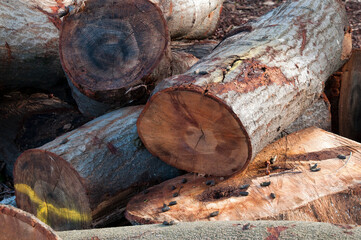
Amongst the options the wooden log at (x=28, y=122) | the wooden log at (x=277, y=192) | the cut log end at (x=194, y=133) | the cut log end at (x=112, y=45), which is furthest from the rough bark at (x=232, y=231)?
the wooden log at (x=28, y=122)

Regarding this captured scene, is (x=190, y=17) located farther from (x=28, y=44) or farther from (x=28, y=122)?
(x=28, y=122)

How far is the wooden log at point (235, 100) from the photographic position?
102 inches

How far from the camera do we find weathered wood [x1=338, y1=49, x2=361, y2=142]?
3926 millimetres

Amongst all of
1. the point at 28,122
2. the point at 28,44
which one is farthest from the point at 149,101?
the point at 28,122

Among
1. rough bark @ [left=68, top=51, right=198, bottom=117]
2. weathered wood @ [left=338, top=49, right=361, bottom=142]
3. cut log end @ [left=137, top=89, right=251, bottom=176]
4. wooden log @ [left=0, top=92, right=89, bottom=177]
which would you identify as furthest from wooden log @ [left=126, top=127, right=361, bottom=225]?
wooden log @ [left=0, top=92, right=89, bottom=177]

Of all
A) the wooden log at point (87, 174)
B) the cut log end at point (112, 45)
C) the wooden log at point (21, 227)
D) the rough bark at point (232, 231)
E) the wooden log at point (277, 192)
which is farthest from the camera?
the cut log end at point (112, 45)

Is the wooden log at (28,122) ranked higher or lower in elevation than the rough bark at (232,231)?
lower

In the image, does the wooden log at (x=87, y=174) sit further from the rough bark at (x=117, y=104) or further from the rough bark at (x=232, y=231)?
the rough bark at (x=232, y=231)

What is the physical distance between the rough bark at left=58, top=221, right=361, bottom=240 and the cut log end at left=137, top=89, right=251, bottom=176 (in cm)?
69

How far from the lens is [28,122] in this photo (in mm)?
4051

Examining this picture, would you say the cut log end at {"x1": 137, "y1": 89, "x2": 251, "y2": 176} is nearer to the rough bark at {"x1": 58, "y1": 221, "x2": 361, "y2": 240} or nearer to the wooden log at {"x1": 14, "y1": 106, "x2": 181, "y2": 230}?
the wooden log at {"x1": 14, "y1": 106, "x2": 181, "y2": 230}

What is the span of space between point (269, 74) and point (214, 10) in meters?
2.52

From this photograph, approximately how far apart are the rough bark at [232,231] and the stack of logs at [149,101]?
426 mm

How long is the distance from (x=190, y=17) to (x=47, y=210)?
240cm
